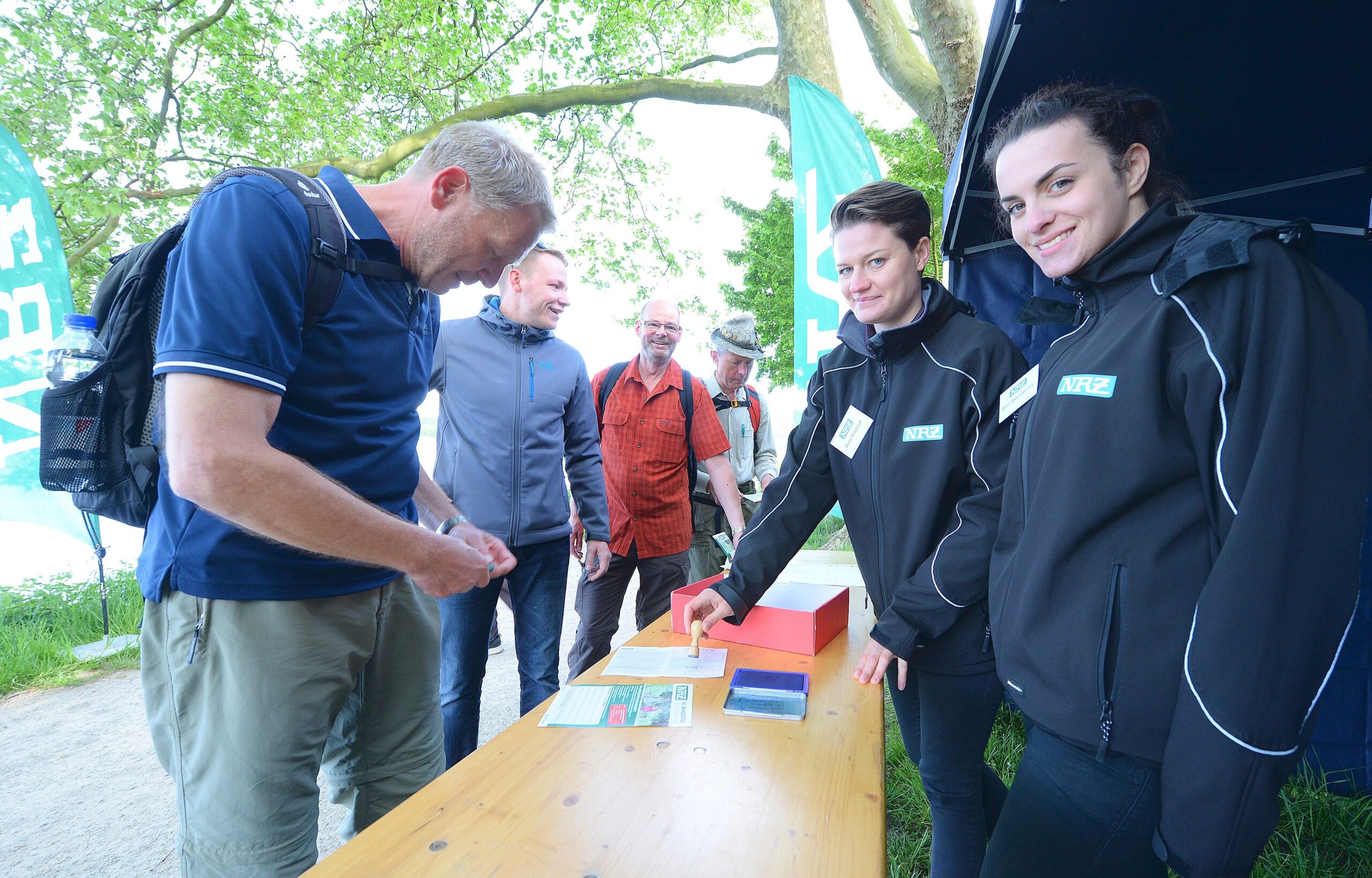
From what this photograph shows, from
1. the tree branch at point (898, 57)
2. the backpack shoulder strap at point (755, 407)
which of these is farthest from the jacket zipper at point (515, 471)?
the tree branch at point (898, 57)

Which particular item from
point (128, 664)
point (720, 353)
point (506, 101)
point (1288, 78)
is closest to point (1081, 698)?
point (1288, 78)

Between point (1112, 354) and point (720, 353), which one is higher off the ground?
point (1112, 354)

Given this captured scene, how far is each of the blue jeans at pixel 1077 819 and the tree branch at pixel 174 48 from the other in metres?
9.00

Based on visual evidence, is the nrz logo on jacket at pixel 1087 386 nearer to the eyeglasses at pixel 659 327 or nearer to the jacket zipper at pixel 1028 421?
the jacket zipper at pixel 1028 421

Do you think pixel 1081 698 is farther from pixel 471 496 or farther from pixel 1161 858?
pixel 471 496

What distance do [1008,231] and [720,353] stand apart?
6.23 ft

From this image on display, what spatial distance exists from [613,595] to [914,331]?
79.2 inches

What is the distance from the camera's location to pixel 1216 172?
2219 millimetres

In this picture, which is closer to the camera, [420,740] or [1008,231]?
[420,740]

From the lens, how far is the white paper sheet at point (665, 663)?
1629mm

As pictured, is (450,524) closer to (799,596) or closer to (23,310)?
(799,596)

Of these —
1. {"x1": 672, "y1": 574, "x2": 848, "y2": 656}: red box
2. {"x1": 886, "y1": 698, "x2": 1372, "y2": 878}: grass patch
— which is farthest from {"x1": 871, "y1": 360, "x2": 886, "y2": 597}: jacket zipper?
{"x1": 886, "y1": 698, "x2": 1372, "y2": 878}: grass patch

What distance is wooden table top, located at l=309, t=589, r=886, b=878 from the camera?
95 centimetres

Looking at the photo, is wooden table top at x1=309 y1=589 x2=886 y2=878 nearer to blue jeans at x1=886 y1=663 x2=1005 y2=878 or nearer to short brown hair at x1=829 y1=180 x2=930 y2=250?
blue jeans at x1=886 y1=663 x2=1005 y2=878
